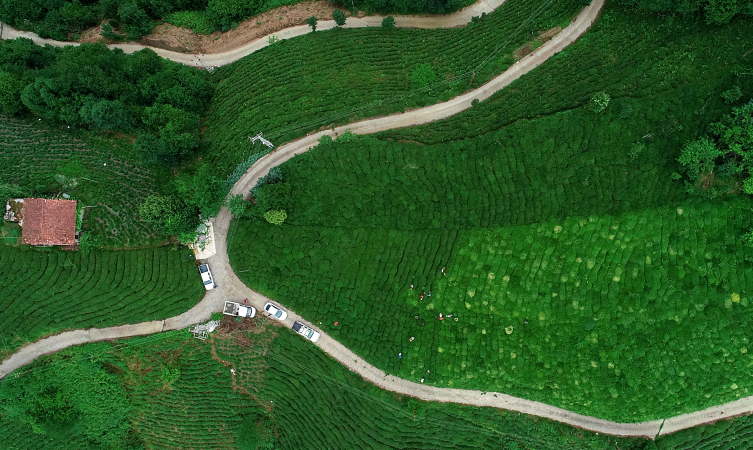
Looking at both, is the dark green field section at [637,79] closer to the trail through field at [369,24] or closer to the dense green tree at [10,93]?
the trail through field at [369,24]

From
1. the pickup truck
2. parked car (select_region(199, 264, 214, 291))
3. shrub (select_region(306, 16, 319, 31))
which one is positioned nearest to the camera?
the pickup truck

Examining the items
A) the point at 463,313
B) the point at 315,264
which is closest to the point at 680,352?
the point at 463,313

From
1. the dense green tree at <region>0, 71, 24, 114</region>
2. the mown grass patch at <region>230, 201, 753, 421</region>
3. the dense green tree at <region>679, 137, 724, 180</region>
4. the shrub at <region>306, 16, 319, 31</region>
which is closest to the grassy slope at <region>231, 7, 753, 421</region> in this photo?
the mown grass patch at <region>230, 201, 753, 421</region>

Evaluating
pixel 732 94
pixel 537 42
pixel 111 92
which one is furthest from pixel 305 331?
pixel 732 94

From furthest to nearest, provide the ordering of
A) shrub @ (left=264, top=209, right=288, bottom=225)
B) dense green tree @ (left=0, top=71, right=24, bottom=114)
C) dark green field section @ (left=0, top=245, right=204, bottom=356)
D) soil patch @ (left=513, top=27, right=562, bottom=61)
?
soil patch @ (left=513, top=27, right=562, bottom=61) → dense green tree @ (left=0, top=71, right=24, bottom=114) → dark green field section @ (left=0, top=245, right=204, bottom=356) → shrub @ (left=264, top=209, right=288, bottom=225)

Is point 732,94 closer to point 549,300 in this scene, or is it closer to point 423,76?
point 549,300

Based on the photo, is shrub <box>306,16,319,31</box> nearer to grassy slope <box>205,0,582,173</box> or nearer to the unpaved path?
grassy slope <box>205,0,582,173</box>
